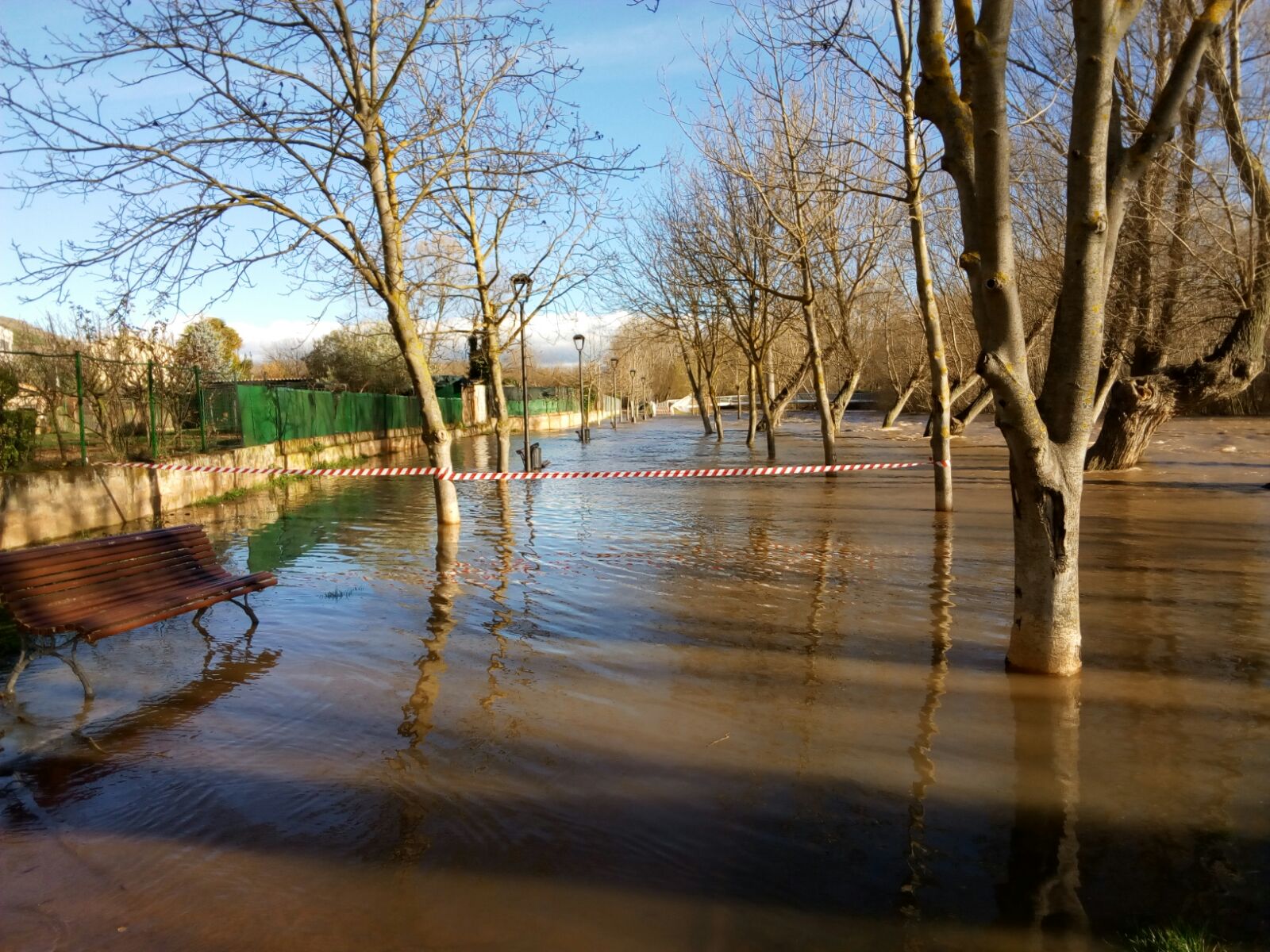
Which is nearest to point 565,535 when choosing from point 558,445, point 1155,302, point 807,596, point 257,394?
point 807,596

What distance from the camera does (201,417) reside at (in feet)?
53.2

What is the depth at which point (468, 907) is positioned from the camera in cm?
310

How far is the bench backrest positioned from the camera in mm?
4902

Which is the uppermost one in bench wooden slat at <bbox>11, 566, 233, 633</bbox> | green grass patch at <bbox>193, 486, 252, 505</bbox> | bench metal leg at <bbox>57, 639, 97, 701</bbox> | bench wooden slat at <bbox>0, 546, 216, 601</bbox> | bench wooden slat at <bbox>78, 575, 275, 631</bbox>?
bench wooden slat at <bbox>0, 546, 216, 601</bbox>

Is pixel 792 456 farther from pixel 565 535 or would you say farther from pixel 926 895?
pixel 926 895

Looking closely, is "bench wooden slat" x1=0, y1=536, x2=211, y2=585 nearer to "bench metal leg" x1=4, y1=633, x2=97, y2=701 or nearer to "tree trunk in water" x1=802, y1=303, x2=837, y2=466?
"bench metal leg" x1=4, y1=633, x2=97, y2=701

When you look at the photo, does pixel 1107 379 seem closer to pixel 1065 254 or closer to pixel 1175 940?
pixel 1065 254

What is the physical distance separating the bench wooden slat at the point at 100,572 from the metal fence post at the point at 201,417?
35.1 ft

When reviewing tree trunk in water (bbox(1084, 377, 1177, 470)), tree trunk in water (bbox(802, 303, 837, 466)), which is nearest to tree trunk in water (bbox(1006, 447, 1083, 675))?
tree trunk in water (bbox(802, 303, 837, 466))

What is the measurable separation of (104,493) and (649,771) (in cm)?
1012

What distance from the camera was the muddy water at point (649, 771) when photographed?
10.0ft

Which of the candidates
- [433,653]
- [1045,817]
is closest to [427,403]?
[433,653]

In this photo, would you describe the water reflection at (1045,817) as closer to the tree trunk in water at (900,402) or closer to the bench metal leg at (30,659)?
the bench metal leg at (30,659)

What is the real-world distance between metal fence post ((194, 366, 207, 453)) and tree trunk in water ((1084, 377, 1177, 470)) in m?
16.5
